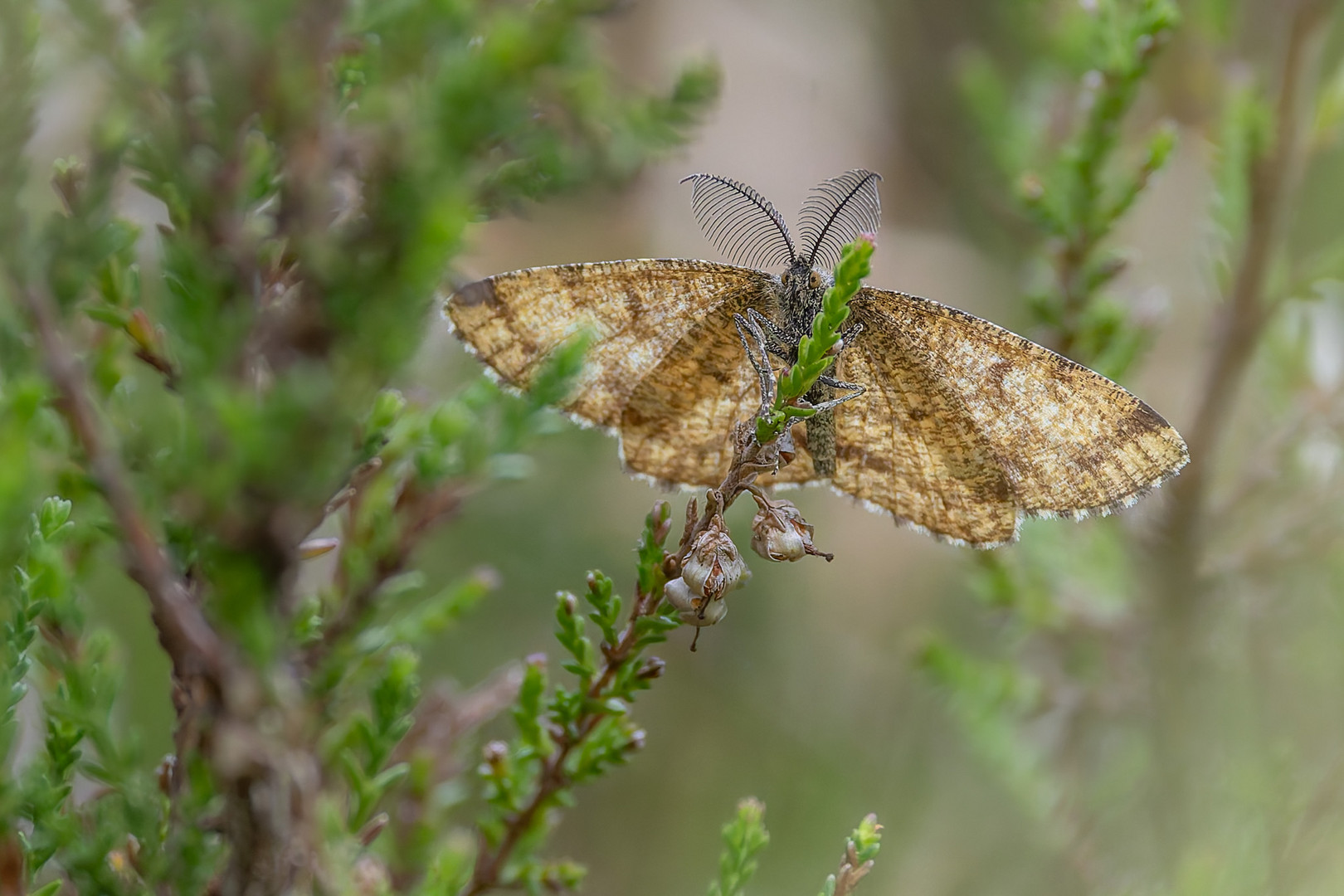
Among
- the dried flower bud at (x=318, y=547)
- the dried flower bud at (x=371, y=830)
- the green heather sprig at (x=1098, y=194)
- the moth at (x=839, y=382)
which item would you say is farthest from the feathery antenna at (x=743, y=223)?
the dried flower bud at (x=371, y=830)

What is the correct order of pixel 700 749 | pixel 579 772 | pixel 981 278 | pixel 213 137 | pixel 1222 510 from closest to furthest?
pixel 213 137 → pixel 579 772 → pixel 1222 510 → pixel 700 749 → pixel 981 278

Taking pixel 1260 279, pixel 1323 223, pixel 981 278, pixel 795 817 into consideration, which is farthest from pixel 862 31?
pixel 795 817

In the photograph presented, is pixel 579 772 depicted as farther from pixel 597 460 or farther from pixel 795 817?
pixel 597 460

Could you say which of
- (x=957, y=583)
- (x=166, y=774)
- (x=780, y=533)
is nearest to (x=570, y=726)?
(x=780, y=533)

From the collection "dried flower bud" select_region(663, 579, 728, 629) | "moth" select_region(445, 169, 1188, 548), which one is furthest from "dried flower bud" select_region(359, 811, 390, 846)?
"moth" select_region(445, 169, 1188, 548)

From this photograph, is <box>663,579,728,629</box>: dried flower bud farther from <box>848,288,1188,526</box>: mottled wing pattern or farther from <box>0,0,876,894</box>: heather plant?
<box>848,288,1188,526</box>: mottled wing pattern

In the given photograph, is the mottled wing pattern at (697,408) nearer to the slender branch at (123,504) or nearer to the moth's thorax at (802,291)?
the moth's thorax at (802,291)
